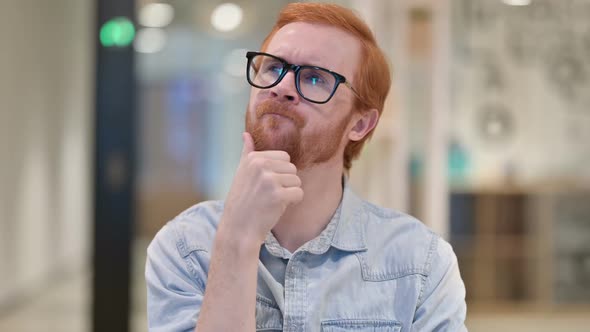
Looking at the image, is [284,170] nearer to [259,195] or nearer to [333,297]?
[259,195]

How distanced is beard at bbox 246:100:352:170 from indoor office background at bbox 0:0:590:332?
2113 mm

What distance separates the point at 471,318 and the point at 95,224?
191 cm

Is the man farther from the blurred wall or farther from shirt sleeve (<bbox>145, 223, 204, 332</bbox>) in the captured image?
the blurred wall

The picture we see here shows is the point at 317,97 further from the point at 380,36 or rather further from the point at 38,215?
the point at 38,215

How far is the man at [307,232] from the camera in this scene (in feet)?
3.53

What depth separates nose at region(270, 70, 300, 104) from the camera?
1.13 metres

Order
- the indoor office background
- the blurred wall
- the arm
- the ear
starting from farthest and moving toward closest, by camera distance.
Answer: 1. the blurred wall
2. the indoor office background
3. the ear
4. the arm

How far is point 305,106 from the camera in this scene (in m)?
1.15

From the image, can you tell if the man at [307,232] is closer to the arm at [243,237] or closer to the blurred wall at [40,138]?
the arm at [243,237]

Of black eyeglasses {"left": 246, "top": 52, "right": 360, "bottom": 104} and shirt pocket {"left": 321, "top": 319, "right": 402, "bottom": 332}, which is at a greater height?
black eyeglasses {"left": 246, "top": 52, "right": 360, "bottom": 104}

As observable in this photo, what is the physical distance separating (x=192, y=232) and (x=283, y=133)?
0.80ft

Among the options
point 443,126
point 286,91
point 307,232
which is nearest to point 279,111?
point 286,91

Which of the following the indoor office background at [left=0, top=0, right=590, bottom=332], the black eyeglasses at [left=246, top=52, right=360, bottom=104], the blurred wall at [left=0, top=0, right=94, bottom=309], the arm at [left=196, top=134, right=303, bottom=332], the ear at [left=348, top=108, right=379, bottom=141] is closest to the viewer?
the arm at [left=196, top=134, right=303, bottom=332]

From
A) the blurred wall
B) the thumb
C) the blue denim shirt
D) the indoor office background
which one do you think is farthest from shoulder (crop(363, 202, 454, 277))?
the blurred wall
